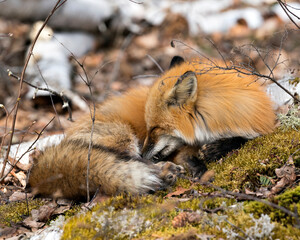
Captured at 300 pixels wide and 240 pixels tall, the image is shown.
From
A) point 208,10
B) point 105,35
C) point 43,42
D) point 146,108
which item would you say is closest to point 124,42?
point 105,35

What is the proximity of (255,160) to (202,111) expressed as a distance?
93 cm

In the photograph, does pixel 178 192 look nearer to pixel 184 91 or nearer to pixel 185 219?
pixel 185 219

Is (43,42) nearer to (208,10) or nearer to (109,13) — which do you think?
(109,13)

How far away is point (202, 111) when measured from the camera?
3900 millimetres

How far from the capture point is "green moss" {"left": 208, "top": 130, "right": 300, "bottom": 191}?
3043mm

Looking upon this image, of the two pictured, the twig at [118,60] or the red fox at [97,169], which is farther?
the twig at [118,60]

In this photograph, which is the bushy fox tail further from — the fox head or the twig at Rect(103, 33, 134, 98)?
the twig at Rect(103, 33, 134, 98)

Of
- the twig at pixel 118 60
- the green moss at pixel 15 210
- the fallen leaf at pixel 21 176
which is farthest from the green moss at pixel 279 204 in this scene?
the twig at pixel 118 60

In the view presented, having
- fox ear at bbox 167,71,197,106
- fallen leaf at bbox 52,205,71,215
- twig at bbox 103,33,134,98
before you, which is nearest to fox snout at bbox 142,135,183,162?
fox ear at bbox 167,71,197,106

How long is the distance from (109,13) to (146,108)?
6.02 m

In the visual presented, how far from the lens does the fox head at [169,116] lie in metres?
3.88

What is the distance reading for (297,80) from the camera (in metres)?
4.14

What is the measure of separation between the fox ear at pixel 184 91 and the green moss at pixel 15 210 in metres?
1.91

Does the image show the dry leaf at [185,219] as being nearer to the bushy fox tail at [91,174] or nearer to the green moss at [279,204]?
the green moss at [279,204]
